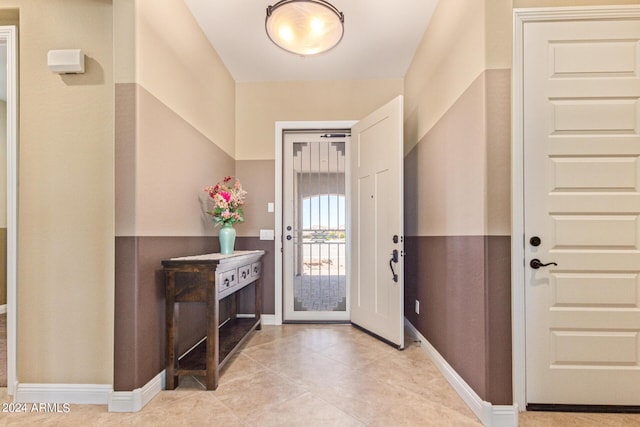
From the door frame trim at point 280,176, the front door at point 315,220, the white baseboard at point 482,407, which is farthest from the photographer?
the front door at point 315,220

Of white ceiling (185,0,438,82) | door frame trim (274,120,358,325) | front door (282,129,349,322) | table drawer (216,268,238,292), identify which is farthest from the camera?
front door (282,129,349,322)

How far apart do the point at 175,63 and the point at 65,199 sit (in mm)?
1196

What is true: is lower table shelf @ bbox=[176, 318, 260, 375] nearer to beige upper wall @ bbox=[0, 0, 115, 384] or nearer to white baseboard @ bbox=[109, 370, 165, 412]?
white baseboard @ bbox=[109, 370, 165, 412]

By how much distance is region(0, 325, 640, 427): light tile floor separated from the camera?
A: 5.94 ft

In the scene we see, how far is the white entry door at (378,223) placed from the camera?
2.94 metres

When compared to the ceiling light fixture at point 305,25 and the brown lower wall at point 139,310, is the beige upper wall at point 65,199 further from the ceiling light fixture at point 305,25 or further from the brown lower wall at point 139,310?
the ceiling light fixture at point 305,25

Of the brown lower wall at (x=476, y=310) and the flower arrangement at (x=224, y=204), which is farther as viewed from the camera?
the flower arrangement at (x=224, y=204)

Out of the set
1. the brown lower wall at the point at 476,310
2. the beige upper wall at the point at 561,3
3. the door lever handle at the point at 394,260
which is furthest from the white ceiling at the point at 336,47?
the door lever handle at the point at 394,260

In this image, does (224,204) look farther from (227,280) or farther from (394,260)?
(394,260)

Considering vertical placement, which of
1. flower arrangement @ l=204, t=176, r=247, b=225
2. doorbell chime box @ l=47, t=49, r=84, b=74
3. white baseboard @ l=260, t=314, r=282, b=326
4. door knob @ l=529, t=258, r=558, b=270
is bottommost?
white baseboard @ l=260, t=314, r=282, b=326

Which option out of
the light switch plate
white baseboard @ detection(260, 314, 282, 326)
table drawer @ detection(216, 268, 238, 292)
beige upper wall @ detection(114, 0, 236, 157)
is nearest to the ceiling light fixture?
beige upper wall @ detection(114, 0, 236, 157)

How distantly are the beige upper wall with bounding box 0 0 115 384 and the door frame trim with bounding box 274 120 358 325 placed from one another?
1902mm

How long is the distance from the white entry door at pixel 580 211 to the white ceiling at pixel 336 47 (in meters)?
1.17

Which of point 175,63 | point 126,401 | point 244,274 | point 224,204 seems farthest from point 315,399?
point 175,63
